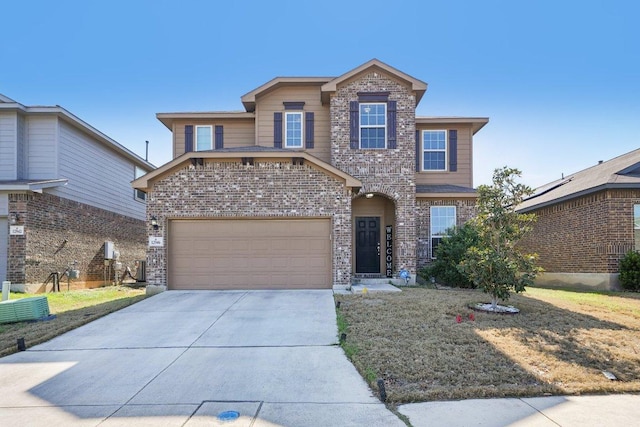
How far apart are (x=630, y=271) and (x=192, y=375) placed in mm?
13161

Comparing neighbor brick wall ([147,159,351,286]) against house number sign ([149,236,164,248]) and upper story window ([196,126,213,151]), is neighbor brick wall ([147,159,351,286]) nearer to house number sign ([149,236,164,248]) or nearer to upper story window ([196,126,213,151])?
house number sign ([149,236,164,248])

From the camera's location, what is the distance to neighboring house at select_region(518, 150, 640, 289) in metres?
13.8

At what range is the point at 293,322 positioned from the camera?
29.2ft

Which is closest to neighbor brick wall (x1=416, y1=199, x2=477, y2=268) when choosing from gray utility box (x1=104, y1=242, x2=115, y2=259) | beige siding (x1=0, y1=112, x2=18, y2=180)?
gray utility box (x1=104, y1=242, x2=115, y2=259)

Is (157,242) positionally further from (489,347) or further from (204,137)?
(489,347)

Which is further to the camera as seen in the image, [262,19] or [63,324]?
[262,19]

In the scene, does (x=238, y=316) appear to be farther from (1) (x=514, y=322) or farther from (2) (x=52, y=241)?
(2) (x=52, y=241)

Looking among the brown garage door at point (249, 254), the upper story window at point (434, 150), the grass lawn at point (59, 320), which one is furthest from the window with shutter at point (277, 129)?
the grass lawn at point (59, 320)

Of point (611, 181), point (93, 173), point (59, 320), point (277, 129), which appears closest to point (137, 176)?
point (93, 173)

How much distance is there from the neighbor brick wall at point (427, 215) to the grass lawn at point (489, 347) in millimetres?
4819

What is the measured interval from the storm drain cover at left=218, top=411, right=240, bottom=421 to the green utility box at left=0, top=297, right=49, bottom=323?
23.9ft

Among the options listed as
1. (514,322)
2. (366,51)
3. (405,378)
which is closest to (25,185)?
(366,51)

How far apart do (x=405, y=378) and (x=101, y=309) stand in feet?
26.5

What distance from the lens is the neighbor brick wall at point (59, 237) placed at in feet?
46.0
